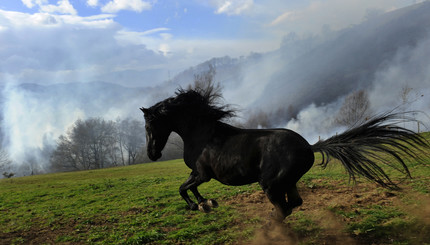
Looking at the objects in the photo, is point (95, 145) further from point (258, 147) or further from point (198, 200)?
point (258, 147)

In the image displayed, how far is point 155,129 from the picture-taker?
5555 mm

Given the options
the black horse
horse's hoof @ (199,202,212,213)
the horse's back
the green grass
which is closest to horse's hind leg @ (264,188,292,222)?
the black horse

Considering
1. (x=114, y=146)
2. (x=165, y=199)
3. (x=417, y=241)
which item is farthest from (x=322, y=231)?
(x=114, y=146)

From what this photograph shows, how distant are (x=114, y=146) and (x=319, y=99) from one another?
7267 centimetres

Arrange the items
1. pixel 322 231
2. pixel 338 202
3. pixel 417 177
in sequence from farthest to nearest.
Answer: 1. pixel 417 177
2. pixel 338 202
3. pixel 322 231

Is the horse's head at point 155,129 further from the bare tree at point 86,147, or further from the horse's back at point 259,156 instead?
the bare tree at point 86,147

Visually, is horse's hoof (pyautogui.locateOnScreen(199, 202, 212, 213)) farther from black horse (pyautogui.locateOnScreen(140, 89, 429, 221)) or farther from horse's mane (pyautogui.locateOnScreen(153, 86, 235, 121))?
horse's mane (pyautogui.locateOnScreen(153, 86, 235, 121))

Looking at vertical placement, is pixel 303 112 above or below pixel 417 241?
above

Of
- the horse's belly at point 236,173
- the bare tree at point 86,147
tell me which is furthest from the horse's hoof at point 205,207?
the bare tree at point 86,147

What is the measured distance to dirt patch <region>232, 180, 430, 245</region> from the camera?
16.4 ft

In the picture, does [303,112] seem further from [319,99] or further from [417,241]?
[417,241]

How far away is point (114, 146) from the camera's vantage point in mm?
79750

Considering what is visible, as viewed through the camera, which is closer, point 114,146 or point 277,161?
point 277,161

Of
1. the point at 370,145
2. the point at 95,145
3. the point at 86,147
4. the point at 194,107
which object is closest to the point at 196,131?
the point at 194,107
